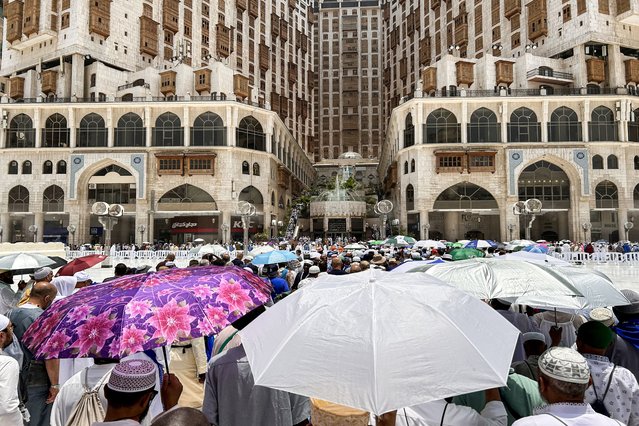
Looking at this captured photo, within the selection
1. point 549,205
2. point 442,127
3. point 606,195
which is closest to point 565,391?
point 442,127

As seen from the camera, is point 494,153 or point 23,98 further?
point 23,98

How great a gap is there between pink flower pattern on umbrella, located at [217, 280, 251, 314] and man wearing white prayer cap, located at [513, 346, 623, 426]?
2.34 m

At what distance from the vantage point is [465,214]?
4569 centimetres

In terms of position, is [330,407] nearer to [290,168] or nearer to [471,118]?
[471,118]

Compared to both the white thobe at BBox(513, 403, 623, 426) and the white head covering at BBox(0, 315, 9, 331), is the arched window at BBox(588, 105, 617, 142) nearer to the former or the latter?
the white thobe at BBox(513, 403, 623, 426)

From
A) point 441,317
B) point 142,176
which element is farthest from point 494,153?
point 441,317

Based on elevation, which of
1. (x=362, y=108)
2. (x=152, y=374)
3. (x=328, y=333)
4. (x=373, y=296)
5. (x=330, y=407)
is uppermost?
(x=362, y=108)

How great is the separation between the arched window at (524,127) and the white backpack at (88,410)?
4304cm

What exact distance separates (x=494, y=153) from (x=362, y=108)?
44.6 m

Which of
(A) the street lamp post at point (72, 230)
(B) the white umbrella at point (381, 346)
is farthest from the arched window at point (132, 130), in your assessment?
(B) the white umbrella at point (381, 346)

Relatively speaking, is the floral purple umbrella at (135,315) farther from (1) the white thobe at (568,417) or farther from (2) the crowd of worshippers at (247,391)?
(1) the white thobe at (568,417)

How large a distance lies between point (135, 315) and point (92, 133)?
145 ft

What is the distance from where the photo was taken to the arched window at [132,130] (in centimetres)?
4247

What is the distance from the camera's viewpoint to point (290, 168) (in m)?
56.1
